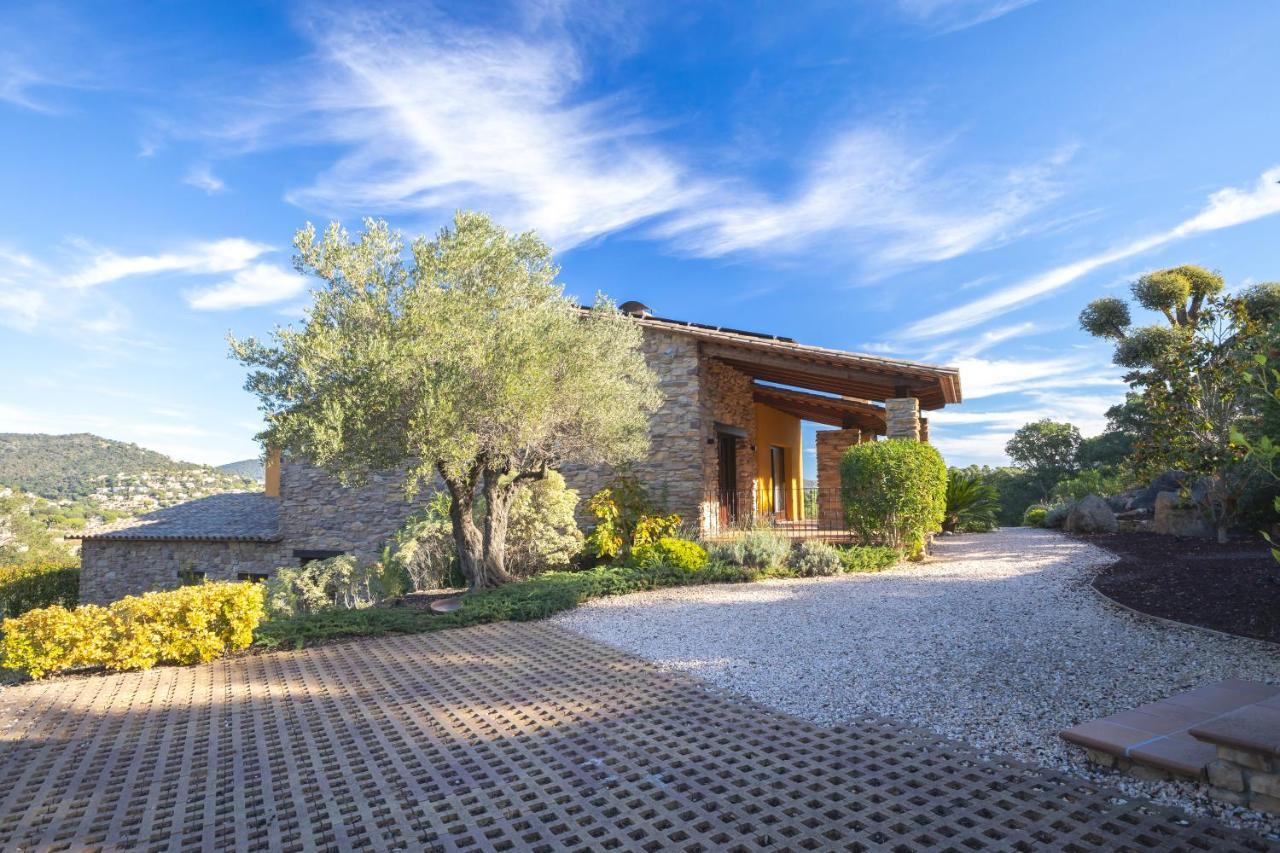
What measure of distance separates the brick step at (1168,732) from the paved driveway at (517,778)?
11.3 inches

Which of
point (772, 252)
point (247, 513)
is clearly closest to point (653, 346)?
point (772, 252)

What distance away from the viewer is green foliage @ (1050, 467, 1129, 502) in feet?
65.4

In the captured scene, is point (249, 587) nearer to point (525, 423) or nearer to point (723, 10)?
point (525, 423)

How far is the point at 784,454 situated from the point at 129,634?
664 inches

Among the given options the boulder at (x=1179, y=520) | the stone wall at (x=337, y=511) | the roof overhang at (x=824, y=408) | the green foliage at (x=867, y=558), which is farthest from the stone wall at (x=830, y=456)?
the stone wall at (x=337, y=511)

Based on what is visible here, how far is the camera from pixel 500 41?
881cm

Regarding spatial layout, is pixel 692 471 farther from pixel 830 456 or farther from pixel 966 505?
pixel 830 456

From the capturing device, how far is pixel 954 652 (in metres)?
5.45

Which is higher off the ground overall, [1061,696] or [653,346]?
[653,346]

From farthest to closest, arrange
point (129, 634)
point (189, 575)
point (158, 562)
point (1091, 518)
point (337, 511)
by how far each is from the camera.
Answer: point (158, 562), point (189, 575), point (337, 511), point (1091, 518), point (129, 634)

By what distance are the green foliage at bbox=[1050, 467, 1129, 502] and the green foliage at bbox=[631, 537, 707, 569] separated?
14.3m

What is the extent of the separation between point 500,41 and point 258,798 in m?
8.88

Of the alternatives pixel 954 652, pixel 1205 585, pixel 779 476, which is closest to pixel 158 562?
pixel 779 476

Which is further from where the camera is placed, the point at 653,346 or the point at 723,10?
the point at 653,346
